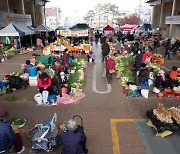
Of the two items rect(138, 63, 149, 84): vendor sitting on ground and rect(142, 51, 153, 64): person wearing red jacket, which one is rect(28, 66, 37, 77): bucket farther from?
rect(142, 51, 153, 64): person wearing red jacket

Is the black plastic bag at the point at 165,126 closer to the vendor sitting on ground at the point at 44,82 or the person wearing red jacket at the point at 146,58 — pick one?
the vendor sitting on ground at the point at 44,82

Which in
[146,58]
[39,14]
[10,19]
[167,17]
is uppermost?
[39,14]

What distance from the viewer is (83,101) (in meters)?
9.04

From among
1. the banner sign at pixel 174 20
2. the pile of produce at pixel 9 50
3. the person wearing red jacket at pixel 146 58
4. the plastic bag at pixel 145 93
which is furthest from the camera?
the banner sign at pixel 174 20

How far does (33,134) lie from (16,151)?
68cm

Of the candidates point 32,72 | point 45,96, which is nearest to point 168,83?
point 45,96

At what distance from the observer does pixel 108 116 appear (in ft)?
25.0

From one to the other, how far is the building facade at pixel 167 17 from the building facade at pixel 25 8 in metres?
21.5

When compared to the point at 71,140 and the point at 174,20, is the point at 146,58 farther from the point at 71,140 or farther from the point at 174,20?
the point at 174,20

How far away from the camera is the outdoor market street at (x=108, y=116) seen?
590cm

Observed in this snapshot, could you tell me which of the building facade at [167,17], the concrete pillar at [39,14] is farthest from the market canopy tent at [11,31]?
the concrete pillar at [39,14]

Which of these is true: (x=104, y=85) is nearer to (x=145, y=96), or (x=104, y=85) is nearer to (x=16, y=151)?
(x=145, y=96)

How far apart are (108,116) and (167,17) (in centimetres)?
2914

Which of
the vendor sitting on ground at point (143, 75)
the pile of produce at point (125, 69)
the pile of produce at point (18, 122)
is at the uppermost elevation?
the vendor sitting on ground at point (143, 75)
